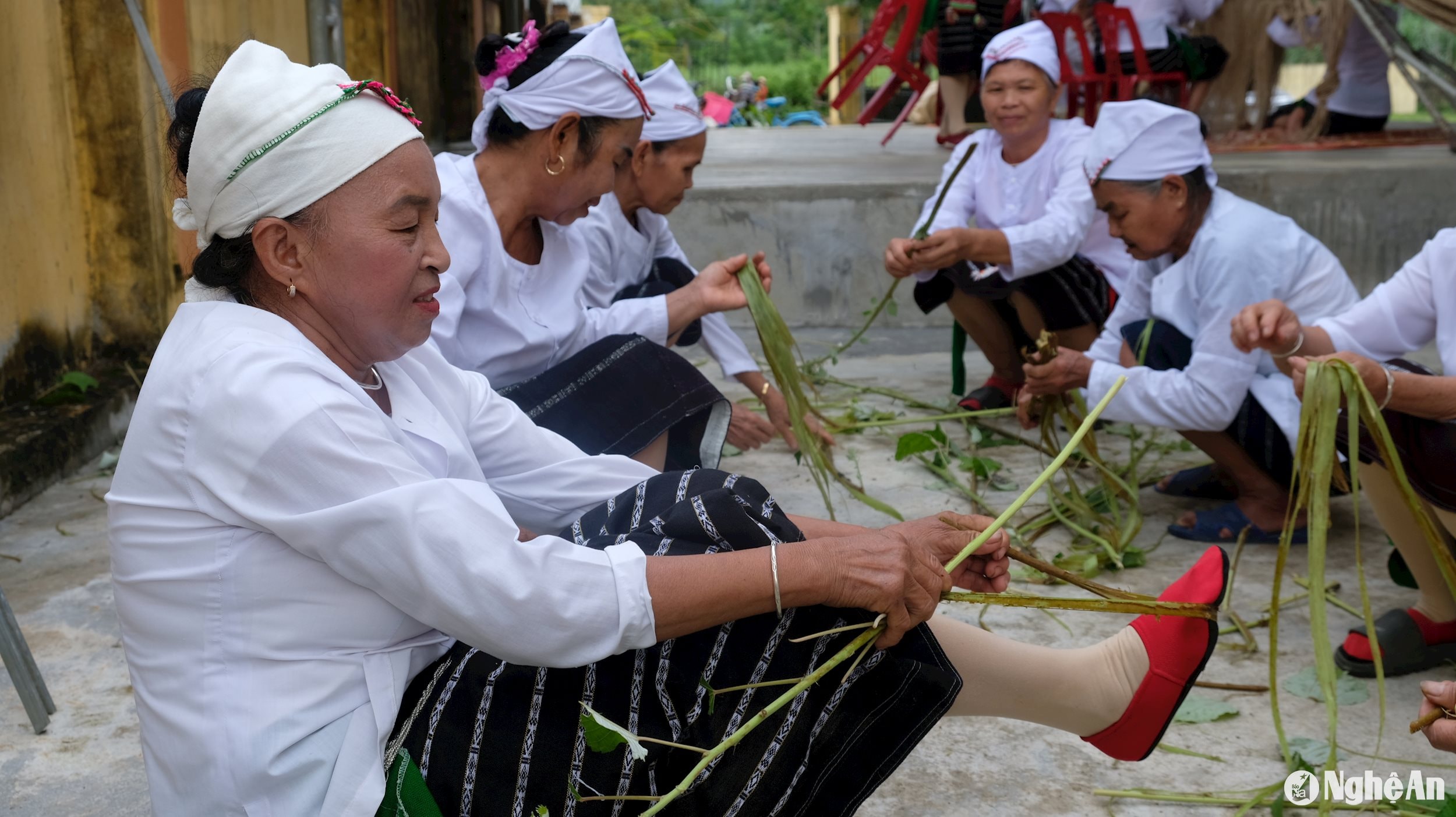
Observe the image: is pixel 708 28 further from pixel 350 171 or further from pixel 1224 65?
pixel 350 171

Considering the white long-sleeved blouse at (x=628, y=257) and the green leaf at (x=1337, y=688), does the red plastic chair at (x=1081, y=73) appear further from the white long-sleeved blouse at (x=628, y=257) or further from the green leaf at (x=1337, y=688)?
the green leaf at (x=1337, y=688)

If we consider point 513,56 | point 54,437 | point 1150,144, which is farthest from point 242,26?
point 1150,144

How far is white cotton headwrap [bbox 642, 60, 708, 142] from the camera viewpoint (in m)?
3.34

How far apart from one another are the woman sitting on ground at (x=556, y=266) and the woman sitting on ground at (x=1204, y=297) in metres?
0.94

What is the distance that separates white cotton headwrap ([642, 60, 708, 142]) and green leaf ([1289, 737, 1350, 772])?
2061 mm

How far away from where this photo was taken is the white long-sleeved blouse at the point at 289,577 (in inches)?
51.5

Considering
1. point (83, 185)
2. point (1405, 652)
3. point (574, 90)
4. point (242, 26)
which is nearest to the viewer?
point (1405, 652)

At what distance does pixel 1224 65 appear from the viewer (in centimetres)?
774

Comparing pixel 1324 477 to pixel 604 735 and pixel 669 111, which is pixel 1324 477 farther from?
pixel 669 111

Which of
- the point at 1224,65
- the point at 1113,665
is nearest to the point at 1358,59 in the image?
the point at 1224,65

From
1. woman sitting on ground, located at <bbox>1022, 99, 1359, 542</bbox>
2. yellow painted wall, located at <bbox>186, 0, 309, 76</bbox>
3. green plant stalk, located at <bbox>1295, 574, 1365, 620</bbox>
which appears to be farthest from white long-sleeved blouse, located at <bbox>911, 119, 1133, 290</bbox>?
yellow painted wall, located at <bbox>186, 0, 309, 76</bbox>

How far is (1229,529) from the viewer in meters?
3.14

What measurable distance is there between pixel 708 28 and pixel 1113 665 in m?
25.2

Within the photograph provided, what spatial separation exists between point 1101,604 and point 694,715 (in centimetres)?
64
